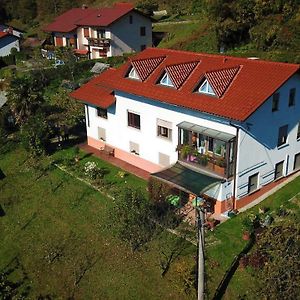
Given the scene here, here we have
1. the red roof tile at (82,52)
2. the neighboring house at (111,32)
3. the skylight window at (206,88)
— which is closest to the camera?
the skylight window at (206,88)

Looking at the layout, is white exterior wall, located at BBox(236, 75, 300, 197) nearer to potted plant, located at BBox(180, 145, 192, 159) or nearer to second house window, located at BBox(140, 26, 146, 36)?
potted plant, located at BBox(180, 145, 192, 159)

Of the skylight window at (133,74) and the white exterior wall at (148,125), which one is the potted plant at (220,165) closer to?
the white exterior wall at (148,125)

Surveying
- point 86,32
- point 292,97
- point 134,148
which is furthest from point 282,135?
point 86,32

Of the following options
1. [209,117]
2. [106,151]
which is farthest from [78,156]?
[209,117]

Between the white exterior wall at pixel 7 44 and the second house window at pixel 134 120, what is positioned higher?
the second house window at pixel 134 120

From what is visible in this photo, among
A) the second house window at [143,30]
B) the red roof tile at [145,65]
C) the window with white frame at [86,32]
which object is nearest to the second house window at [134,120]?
the red roof tile at [145,65]

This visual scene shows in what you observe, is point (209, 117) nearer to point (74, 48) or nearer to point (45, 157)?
point (45, 157)

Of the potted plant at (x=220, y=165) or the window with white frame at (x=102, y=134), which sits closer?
the potted plant at (x=220, y=165)
